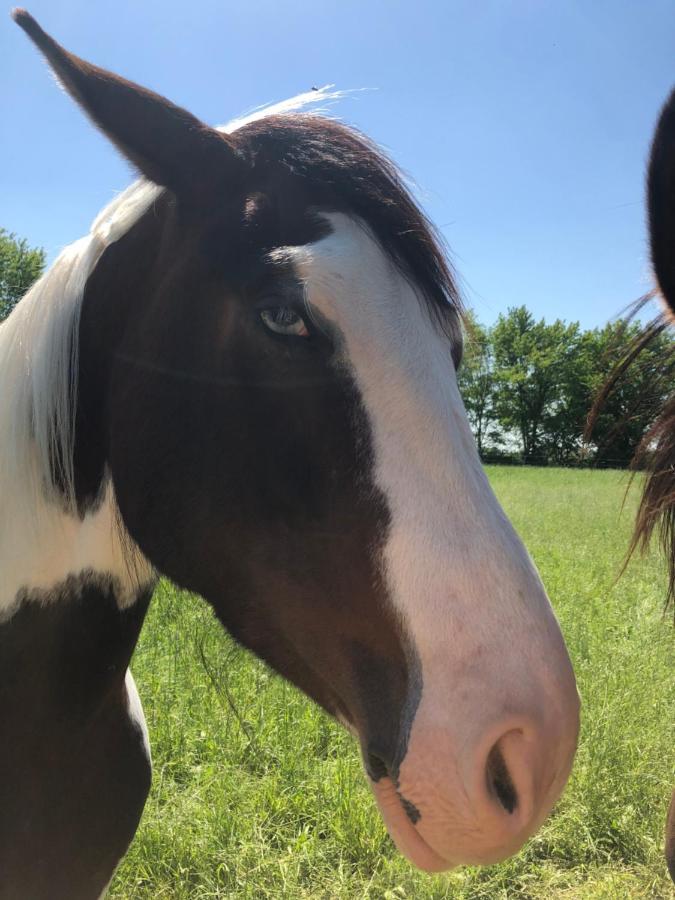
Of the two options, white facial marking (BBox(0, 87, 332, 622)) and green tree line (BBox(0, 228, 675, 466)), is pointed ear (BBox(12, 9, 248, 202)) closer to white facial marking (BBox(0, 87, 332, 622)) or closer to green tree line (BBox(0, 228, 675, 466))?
white facial marking (BBox(0, 87, 332, 622))

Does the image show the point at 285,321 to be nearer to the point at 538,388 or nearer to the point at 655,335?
the point at 655,335

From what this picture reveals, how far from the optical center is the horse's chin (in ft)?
3.66

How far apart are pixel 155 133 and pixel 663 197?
1.28 metres

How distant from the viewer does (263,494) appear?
128 cm

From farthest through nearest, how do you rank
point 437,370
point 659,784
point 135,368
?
point 659,784 → point 135,368 → point 437,370

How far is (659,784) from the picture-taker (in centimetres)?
390

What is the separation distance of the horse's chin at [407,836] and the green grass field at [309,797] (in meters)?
1.04

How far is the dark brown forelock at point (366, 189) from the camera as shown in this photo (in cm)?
138

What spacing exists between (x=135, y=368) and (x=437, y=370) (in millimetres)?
723

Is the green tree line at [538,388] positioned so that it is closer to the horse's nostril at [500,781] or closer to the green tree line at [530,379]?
the green tree line at [530,379]

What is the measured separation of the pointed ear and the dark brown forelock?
0.09 meters

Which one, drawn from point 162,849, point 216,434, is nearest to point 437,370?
point 216,434

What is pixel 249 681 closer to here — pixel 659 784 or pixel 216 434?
pixel 659 784

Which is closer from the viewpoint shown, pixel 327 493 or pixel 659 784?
pixel 327 493
